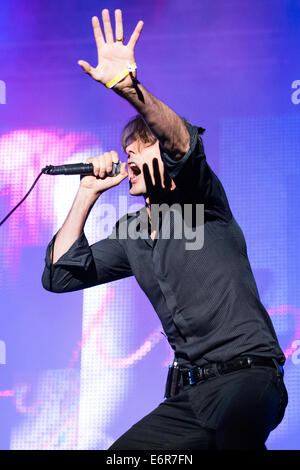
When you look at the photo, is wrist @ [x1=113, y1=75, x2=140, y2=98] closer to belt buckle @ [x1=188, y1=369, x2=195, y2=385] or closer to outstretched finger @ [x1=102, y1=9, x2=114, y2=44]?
outstretched finger @ [x1=102, y1=9, x2=114, y2=44]

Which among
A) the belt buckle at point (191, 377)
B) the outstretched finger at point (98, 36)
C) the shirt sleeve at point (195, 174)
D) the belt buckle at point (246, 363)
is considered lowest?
the belt buckle at point (191, 377)

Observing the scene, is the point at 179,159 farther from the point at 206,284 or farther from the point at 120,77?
the point at 206,284

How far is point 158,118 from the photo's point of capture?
185 centimetres

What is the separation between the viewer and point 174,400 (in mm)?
2219

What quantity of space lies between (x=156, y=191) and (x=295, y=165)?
139 centimetres

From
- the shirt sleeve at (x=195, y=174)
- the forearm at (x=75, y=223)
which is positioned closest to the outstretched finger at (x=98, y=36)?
the shirt sleeve at (x=195, y=174)

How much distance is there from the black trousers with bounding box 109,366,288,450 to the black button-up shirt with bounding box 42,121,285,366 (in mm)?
95

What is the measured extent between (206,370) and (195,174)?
2.19 ft

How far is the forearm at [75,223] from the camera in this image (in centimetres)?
254

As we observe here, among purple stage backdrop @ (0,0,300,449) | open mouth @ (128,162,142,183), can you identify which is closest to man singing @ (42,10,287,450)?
open mouth @ (128,162,142,183)

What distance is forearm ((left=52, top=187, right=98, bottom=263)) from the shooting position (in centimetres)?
254

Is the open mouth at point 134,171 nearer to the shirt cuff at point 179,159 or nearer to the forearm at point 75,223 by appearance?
the forearm at point 75,223
